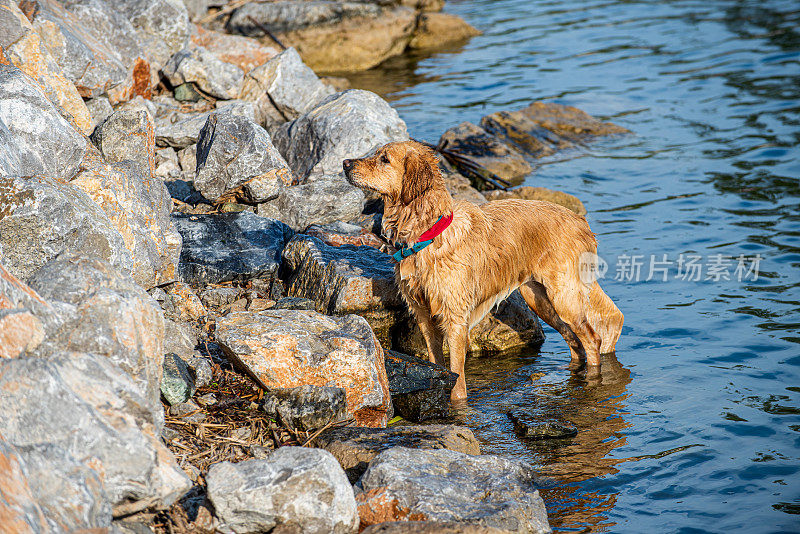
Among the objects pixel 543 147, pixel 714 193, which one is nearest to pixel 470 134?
pixel 543 147

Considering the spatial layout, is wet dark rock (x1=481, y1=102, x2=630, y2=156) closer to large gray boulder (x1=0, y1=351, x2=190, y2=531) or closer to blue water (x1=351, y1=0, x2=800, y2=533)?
blue water (x1=351, y1=0, x2=800, y2=533)

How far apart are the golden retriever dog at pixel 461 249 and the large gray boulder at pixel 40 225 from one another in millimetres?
2281

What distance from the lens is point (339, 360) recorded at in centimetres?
527

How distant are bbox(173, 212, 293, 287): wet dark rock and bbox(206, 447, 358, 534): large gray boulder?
3.27 metres

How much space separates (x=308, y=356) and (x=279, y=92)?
6224mm

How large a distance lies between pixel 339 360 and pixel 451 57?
15716mm

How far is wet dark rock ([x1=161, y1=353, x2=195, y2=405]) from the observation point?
4.87m

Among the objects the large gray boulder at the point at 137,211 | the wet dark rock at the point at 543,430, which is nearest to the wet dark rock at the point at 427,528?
the wet dark rock at the point at 543,430

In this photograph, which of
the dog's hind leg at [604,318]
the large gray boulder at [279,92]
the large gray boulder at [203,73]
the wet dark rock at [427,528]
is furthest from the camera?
the large gray boulder at [279,92]

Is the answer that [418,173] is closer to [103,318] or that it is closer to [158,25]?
[103,318]

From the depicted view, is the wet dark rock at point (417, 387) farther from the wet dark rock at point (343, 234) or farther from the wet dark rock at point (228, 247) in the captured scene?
the wet dark rock at point (228, 247)

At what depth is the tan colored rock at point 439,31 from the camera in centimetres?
2055

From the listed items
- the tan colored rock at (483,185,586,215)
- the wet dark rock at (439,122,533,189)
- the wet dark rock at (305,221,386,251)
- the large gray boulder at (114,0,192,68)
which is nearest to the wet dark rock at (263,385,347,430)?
the wet dark rock at (305,221,386,251)

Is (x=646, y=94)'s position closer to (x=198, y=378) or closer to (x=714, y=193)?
(x=714, y=193)
